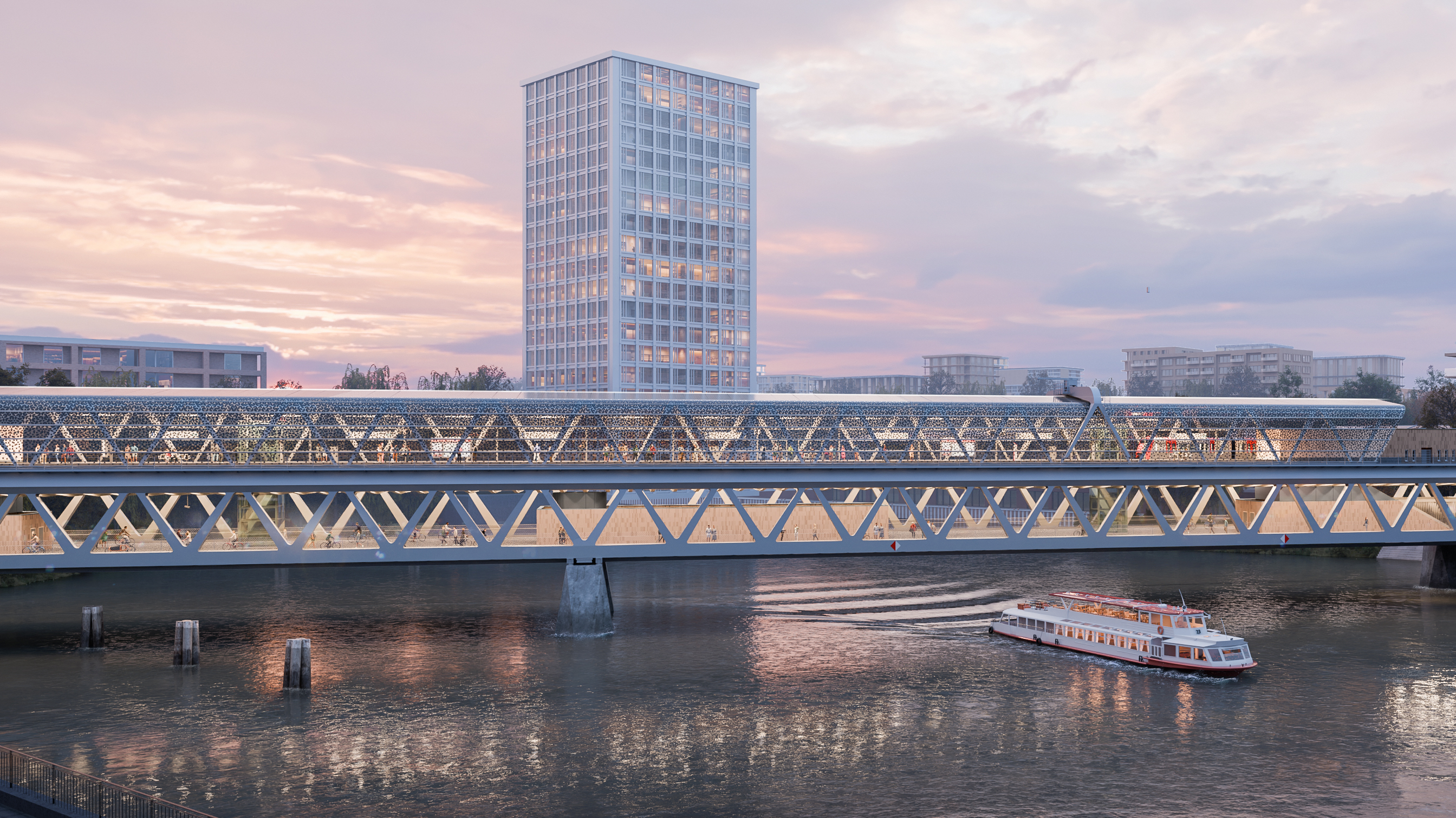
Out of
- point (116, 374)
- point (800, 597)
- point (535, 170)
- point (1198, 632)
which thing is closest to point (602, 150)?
point (535, 170)

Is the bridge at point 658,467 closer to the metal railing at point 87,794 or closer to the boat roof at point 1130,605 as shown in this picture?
the boat roof at point 1130,605

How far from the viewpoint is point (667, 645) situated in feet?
195

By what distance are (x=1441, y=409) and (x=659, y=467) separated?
4037 inches

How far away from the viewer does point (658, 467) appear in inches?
2359

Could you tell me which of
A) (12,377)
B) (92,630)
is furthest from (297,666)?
(12,377)

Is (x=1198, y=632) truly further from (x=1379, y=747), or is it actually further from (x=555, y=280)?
(x=555, y=280)

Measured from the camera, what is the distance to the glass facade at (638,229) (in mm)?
168375

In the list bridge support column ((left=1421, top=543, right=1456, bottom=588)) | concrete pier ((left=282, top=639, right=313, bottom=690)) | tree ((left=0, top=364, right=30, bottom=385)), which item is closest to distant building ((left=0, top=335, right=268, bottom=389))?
tree ((left=0, top=364, right=30, bottom=385))

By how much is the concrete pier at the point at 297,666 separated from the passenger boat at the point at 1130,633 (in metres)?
36.6

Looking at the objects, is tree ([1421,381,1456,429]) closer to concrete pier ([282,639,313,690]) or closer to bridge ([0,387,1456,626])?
bridge ([0,387,1456,626])

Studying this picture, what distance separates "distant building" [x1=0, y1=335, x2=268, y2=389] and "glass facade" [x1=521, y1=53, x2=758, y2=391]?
48.1 metres

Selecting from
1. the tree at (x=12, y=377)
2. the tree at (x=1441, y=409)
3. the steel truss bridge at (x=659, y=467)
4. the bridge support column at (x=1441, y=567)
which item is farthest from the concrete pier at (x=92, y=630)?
the tree at (x=1441, y=409)

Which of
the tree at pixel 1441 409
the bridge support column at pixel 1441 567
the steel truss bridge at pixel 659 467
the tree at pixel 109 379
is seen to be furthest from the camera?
the tree at pixel 109 379

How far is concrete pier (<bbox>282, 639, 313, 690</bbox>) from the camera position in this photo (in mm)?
49562
